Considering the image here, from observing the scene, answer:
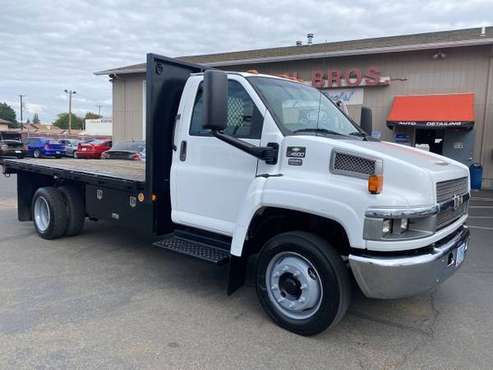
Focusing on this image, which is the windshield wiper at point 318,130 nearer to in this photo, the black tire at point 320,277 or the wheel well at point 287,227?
the wheel well at point 287,227

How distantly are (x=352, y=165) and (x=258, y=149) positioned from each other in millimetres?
844

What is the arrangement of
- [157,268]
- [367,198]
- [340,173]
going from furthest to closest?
[157,268], [340,173], [367,198]

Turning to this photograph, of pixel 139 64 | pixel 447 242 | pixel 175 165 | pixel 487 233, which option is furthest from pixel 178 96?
pixel 139 64

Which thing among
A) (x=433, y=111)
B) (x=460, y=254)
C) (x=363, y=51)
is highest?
(x=363, y=51)

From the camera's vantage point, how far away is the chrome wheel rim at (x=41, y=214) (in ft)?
22.6

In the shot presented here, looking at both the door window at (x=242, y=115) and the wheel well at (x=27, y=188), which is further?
the wheel well at (x=27, y=188)

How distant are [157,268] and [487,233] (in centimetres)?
619

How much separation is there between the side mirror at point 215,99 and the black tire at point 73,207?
3.92 metres

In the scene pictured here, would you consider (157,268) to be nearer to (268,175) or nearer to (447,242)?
(268,175)

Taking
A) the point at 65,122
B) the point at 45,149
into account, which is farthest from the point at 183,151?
the point at 65,122

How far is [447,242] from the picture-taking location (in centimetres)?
385

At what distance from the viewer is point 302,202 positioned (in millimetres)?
3596

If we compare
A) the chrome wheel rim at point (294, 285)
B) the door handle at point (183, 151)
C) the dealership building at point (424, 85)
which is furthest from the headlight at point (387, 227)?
the dealership building at point (424, 85)

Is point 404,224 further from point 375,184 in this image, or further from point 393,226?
Answer: point 375,184
